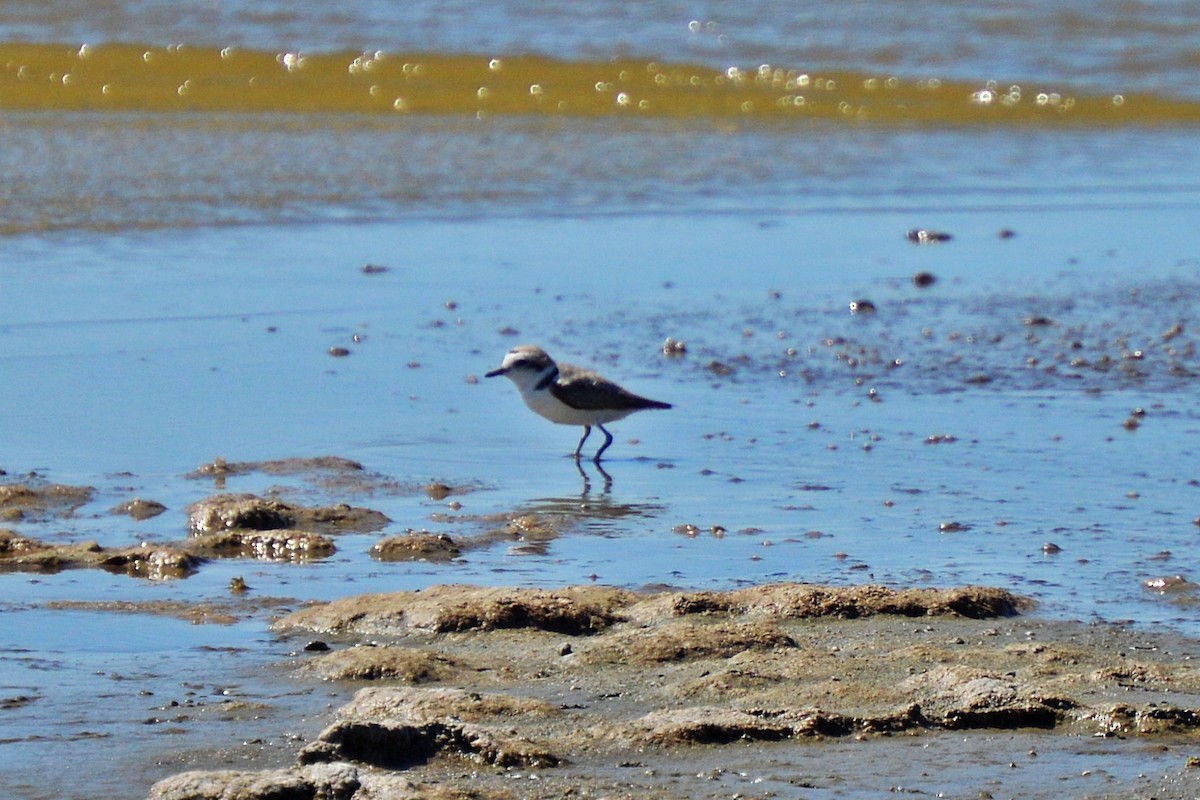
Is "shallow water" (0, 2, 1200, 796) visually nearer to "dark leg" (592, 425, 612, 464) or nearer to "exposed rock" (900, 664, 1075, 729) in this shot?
"dark leg" (592, 425, 612, 464)

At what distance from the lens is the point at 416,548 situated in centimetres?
646

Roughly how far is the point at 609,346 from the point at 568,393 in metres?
1.72

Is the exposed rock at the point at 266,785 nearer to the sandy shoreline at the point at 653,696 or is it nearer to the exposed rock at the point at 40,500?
the sandy shoreline at the point at 653,696

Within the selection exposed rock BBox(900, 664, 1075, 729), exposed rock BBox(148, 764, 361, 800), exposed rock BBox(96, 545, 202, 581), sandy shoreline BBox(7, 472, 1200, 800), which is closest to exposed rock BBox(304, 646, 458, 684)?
sandy shoreline BBox(7, 472, 1200, 800)

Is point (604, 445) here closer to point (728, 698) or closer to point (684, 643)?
point (684, 643)

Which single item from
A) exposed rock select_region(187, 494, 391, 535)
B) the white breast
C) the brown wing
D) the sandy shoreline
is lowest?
the sandy shoreline

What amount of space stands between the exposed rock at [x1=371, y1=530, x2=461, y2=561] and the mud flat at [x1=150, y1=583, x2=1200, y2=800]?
67cm

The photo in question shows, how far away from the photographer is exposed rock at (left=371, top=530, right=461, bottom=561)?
6.41 meters

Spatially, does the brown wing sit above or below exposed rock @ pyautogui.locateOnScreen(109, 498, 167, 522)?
above

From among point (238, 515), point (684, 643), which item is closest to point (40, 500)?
point (238, 515)

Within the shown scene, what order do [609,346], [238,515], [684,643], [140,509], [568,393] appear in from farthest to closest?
1. [609,346]
2. [568,393]
3. [140,509]
4. [238,515]
5. [684,643]

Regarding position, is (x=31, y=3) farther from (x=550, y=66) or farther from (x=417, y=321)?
(x=417, y=321)

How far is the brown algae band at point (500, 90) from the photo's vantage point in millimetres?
18094

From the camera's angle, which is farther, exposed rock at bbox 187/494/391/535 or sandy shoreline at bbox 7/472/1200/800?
exposed rock at bbox 187/494/391/535
